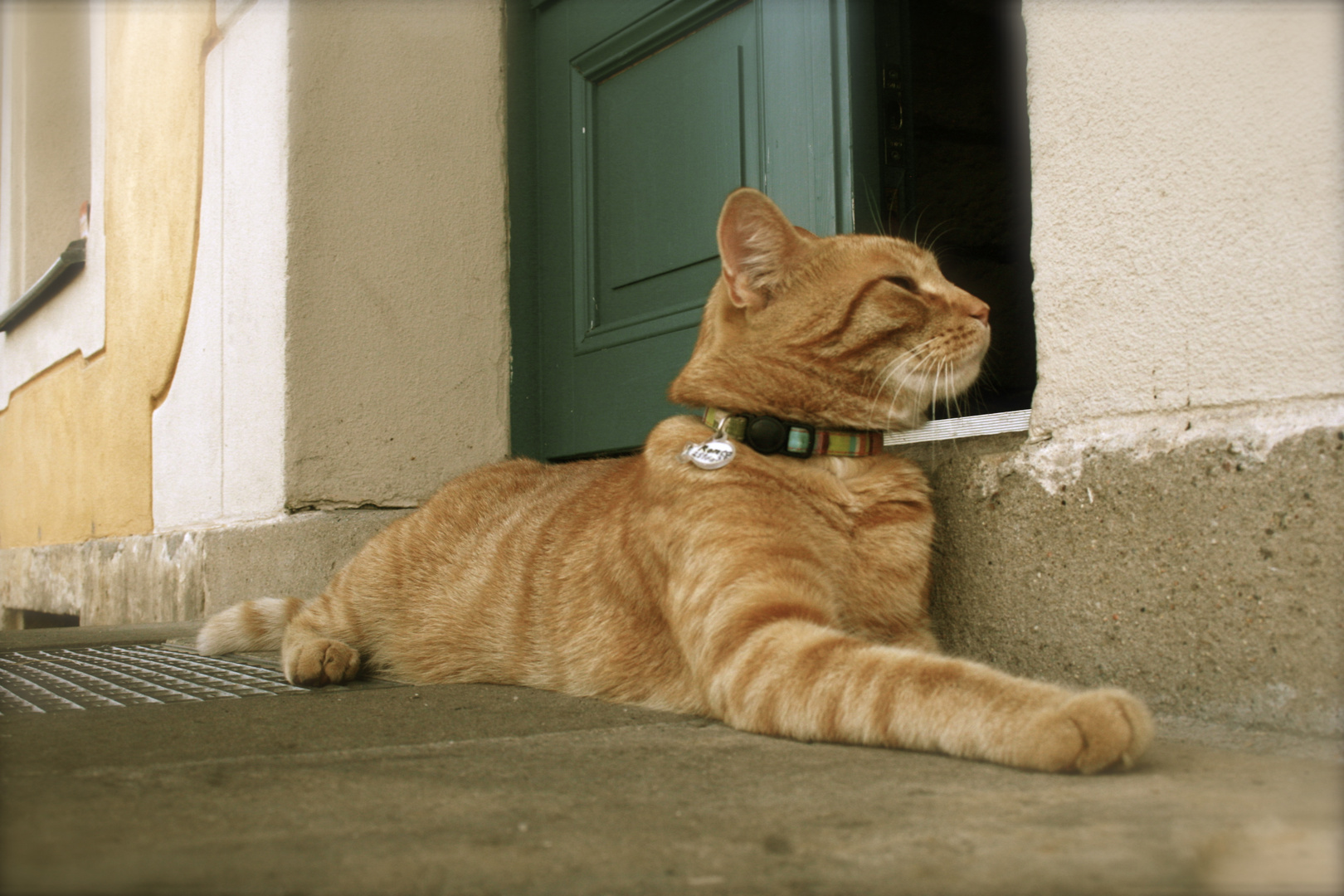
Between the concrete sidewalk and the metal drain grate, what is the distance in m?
0.55

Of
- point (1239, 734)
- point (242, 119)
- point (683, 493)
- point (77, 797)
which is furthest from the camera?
point (242, 119)

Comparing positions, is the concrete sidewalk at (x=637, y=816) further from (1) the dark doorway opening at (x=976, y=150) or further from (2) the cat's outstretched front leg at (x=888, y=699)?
(1) the dark doorway opening at (x=976, y=150)

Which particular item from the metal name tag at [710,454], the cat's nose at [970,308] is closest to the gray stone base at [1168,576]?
the cat's nose at [970,308]

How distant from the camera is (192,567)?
14.8ft

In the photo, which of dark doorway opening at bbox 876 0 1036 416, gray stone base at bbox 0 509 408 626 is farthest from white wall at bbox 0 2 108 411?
dark doorway opening at bbox 876 0 1036 416

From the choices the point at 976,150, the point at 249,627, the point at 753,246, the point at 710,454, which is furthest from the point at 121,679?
the point at 976,150

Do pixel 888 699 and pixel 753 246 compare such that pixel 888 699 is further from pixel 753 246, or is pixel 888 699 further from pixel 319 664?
pixel 319 664

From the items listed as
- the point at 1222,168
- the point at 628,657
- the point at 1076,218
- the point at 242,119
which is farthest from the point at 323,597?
the point at 1222,168

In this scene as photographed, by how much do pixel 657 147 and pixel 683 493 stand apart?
1.86 meters

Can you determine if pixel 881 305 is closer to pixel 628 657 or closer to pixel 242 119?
pixel 628 657

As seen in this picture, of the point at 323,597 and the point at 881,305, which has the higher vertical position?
the point at 881,305

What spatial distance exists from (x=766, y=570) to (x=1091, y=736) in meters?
0.75

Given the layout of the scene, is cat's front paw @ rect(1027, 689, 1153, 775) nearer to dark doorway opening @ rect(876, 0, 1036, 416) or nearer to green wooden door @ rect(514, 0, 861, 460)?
green wooden door @ rect(514, 0, 861, 460)

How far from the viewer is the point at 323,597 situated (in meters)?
3.28
